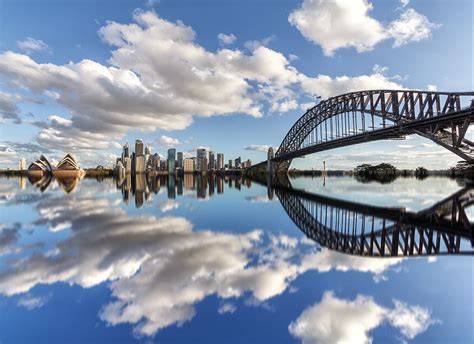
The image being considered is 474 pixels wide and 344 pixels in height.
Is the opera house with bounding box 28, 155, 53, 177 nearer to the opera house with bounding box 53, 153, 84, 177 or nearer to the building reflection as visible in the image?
the opera house with bounding box 53, 153, 84, 177

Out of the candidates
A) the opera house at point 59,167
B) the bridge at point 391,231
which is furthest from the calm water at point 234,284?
the opera house at point 59,167

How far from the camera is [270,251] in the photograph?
9727mm

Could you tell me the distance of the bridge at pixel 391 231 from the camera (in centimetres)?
990

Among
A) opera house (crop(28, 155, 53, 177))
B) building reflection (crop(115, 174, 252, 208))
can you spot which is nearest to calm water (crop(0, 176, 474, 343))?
building reflection (crop(115, 174, 252, 208))

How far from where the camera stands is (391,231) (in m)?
12.5

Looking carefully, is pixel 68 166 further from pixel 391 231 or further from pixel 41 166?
pixel 391 231

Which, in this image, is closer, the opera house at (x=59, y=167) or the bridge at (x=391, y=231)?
the bridge at (x=391, y=231)

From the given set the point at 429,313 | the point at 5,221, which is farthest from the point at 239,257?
the point at 5,221

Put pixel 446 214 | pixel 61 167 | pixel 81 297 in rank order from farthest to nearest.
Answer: pixel 61 167 < pixel 446 214 < pixel 81 297

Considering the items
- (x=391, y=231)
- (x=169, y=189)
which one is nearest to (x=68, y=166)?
(x=169, y=189)

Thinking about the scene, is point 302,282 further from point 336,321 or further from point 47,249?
point 47,249

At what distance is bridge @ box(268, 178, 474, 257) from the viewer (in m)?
9.90

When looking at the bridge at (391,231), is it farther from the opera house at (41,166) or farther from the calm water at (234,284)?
the opera house at (41,166)

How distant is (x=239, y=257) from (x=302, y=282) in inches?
97.5
